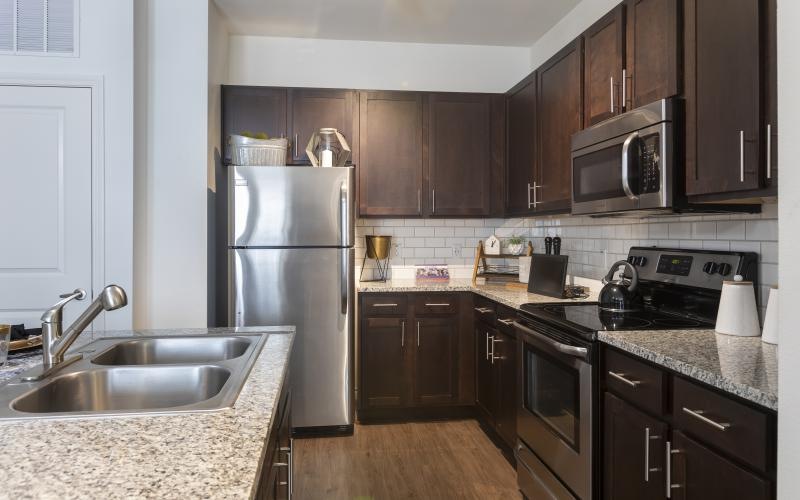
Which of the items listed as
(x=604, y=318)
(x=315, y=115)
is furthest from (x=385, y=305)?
(x=604, y=318)

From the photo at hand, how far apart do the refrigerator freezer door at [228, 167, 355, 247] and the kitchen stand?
1cm

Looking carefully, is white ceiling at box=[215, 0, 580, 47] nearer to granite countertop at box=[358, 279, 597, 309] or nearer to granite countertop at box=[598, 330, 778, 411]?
granite countertop at box=[358, 279, 597, 309]

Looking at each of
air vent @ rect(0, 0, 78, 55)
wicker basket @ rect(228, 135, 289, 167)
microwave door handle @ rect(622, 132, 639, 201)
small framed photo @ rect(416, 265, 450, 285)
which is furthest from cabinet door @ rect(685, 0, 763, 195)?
air vent @ rect(0, 0, 78, 55)

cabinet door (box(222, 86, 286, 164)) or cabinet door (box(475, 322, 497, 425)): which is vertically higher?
cabinet door (box(222, 86, 286, 164))

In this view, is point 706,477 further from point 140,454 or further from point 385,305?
point 385,305

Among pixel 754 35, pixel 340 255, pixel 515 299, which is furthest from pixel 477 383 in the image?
pixel 754 35

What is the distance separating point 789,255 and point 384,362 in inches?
105

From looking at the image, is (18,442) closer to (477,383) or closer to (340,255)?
(340,255)

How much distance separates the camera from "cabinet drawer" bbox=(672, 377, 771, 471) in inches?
49.0

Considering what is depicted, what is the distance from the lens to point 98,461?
84 centimetres

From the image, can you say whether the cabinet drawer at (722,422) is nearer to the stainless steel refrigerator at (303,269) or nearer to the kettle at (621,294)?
the kettle at (621,294)

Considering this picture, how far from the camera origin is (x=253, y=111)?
142 inches

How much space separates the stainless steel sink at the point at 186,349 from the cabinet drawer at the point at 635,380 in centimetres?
129

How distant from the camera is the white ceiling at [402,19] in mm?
3398
